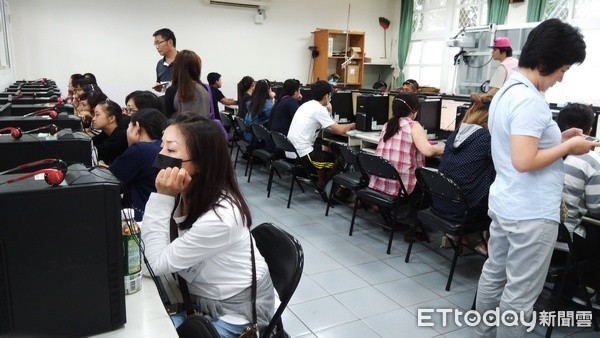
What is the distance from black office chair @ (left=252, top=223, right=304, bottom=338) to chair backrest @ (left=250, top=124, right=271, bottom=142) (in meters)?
3.01

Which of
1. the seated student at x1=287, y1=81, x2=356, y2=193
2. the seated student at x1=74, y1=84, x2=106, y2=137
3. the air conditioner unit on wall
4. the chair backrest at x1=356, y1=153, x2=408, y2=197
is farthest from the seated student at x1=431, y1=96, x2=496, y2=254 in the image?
the air conditioner unit on wall

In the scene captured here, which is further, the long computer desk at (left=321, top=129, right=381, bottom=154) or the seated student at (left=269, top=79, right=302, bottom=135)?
the seated student at (left=269, top=79, right=302, bottom=135)

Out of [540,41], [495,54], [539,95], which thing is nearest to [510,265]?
[539,95]

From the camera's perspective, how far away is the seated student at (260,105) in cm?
517

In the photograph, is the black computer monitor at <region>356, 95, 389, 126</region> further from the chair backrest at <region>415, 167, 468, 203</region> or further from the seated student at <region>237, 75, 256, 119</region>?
the seated student at <region>237, 75, 256, 119</region>

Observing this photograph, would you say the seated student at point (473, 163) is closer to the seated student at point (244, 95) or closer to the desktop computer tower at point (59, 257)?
the desktop computer tower at point (59, 257)

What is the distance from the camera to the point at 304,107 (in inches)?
166

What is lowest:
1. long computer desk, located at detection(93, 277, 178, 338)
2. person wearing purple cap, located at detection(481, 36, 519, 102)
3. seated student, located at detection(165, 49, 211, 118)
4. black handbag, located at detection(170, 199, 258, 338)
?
black handbag, located at detection(170, 199, 258, 338)

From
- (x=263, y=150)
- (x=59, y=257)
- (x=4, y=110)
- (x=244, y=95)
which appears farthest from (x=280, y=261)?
(x=244, y=95)

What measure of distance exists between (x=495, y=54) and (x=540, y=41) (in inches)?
138

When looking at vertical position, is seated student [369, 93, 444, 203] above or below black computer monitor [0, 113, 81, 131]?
below

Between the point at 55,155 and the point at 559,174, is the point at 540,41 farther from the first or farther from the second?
the point at 55,155

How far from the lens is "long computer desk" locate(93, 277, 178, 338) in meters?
1.02

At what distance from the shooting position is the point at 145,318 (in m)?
1.08
